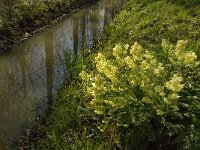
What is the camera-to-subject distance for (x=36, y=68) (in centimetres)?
1063

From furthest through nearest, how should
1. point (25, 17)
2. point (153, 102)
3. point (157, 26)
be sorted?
point (25, 17), point (157, 26), point (153, 102)

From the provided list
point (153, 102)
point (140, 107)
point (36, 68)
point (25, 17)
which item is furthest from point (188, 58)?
point (25, 17)

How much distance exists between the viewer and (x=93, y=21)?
1620 centimetres

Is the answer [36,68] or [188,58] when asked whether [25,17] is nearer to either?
[36,68]

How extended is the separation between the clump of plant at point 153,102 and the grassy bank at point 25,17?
7.42 metres

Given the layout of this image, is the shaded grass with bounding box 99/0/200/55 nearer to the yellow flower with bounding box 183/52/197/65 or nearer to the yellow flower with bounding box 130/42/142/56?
the yellow flower with bounding box 130/42/142/56

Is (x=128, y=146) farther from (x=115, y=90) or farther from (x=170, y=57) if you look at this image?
(x=170, y=57)

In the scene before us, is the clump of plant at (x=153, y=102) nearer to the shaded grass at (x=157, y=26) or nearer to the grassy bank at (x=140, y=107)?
the grassy bank at (x=140, y=107)

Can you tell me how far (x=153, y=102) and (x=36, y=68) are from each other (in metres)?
6.48

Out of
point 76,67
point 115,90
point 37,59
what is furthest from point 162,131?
point 37,59

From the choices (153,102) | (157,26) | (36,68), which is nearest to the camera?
(153,102)

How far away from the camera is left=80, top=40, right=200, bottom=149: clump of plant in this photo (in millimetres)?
4492

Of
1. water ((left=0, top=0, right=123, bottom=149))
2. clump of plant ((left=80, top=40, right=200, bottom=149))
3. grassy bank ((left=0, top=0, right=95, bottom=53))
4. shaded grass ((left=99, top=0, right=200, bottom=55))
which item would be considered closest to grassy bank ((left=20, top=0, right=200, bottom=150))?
clump of plant ((left=80, top=40, right=200, bottom=149))

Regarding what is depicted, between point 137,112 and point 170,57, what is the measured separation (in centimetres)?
98
